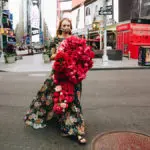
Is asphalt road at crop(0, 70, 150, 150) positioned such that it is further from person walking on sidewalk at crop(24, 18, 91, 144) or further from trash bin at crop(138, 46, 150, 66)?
trash bin at crop(138, 46, 150, 66)

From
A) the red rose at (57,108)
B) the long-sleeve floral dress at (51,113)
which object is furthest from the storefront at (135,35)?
the red rose at (57,108)

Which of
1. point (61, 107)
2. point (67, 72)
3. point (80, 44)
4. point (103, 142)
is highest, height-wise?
point (80, 44)

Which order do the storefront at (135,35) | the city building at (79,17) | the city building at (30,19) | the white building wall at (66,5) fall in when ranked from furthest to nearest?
the city building at (30,19)
the white building wall at (66,5)
the city building at (79,17)
the storefront at (135,35)

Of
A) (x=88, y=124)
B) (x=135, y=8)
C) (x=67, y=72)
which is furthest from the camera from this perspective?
(x=135, y=8)

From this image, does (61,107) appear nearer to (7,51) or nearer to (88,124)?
(88,124)

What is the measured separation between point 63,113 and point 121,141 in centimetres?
90

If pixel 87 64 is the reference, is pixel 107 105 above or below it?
below

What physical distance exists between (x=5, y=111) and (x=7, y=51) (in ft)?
55.7

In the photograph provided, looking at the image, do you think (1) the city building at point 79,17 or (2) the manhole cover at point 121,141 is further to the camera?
(1) the city building at point 79,17

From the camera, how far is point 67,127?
4.09 meters

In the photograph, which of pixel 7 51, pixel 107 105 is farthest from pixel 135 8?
pixel 107 105

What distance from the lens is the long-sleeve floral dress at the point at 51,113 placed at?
4059 millimetres

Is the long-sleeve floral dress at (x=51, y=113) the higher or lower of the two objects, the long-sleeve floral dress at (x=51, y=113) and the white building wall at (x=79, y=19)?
the lower

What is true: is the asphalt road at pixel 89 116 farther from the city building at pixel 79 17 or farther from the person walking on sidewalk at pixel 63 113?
the city building at pixel 79 17
